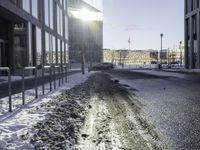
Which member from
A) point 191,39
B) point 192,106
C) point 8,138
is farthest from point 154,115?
point 191,39

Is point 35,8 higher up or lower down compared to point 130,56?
higher up

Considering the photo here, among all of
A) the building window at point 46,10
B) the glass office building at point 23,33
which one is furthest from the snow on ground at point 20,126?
the building window at point 46,10

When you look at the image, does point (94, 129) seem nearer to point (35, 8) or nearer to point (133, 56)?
point (35, 8)

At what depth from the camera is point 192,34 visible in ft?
206

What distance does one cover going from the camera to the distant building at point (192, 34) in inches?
2362

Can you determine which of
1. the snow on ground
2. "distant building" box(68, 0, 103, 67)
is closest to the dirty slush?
the snow on ground

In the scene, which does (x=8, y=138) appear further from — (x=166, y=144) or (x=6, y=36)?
(x=6, y=36)

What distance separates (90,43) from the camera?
3917 inches

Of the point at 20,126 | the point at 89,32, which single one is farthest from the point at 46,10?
the point at 89,32

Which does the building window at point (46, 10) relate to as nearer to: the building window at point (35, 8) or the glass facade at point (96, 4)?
the building window at point (35, 8)

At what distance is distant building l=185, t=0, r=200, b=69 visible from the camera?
60.0 m

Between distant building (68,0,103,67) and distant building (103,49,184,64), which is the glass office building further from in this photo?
distant building (103,49,184,64)

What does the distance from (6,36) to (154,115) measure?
28.0 meters

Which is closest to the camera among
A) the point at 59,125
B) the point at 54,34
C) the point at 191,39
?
the point at 59,125
